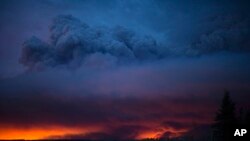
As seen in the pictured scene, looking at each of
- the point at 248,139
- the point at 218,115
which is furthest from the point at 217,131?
the point at 248,139

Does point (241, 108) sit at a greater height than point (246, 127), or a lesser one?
greater

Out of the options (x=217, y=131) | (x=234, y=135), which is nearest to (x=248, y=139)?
(x=234, y=135)

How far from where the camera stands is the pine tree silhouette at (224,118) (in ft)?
308

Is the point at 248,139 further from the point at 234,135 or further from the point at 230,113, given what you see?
the point at 230,113

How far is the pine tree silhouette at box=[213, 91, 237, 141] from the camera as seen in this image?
93.9 meters

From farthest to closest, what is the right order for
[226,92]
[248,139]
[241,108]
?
[241,108] → [226,92] → [248,139]

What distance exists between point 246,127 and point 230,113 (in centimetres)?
637

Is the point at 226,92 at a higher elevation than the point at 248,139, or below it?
higher

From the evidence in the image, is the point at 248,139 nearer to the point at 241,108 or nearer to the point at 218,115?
the point at 218,115

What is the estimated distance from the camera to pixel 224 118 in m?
94.4

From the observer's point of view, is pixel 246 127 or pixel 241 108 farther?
pixel 241 108

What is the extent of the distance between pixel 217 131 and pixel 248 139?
361 inches

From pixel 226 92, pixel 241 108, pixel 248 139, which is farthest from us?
pixel 241 108

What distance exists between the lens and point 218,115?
311ft
